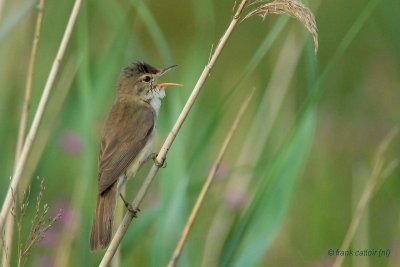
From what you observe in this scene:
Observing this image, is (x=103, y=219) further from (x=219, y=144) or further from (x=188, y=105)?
(x=219, y=144)

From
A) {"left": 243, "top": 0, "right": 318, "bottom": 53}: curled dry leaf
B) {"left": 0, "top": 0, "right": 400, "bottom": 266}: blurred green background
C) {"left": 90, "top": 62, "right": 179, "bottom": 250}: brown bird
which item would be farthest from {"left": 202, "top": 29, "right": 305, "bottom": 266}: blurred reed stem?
{"left": 243, "top": 0, "right": 318, "bottom": 53}: curled dry leaf

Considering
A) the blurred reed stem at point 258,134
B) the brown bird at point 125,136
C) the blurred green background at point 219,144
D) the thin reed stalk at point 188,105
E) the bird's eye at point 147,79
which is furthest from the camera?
the bird's eye at point 147,79

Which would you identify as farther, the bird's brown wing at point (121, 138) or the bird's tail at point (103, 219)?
the bird's brown wing at point (121, 138)

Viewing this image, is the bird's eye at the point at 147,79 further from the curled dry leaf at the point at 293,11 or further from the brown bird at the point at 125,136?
the curled dry leaf at the point at 293,11

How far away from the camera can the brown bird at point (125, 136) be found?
321 cm

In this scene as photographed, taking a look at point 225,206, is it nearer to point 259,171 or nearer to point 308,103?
point 259,171

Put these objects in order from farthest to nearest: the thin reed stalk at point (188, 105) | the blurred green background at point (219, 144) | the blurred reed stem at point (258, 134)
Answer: the blurred reed stem at point (258, 134)
the blurred green background at point (219, 144)
the thin reed stalk at point (188, 105)

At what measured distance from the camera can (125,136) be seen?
3.60 meters

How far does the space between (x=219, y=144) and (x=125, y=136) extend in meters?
1.41

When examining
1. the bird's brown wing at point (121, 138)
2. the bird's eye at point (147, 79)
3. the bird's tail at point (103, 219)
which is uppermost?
the bird's eye at point (147, 79)

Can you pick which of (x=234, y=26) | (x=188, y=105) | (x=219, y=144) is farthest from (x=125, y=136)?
(x=219, y=144)

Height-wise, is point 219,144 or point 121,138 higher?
point 219,144

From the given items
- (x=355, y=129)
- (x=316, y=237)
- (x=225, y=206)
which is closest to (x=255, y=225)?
(x=225, y=206)

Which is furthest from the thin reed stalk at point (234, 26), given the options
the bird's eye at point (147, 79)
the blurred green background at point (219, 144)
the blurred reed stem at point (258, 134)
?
the bird's eye at point (147, 79)
